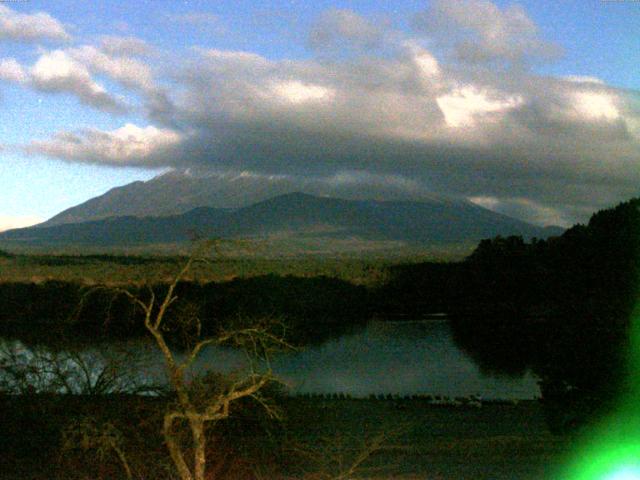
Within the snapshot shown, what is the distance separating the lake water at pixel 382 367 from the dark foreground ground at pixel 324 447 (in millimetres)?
2888

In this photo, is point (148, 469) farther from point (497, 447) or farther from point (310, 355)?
point (310, 355)

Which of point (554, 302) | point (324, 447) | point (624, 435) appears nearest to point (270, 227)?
point (554, 302)

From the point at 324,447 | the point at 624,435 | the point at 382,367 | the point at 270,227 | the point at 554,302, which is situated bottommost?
the point at 382,367

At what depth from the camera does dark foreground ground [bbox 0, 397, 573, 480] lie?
32.6 ft

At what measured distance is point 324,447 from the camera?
10.3 m

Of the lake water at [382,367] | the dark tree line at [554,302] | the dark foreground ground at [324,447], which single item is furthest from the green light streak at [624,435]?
the lake water at [382,367]

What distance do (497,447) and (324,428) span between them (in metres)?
3.20

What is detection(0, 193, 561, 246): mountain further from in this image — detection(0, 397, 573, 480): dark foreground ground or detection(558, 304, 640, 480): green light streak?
detection(558, 304, 640, 480): green light streak

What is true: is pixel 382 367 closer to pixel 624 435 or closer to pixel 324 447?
pixel 324 447

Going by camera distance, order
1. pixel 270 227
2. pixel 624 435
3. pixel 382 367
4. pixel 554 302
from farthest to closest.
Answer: pixel 270 227, pixel 554 302, pixel 382 367, pixel 624 435

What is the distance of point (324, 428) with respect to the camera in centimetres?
1358

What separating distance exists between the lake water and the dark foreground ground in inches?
114

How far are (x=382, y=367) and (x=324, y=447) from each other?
17.5 metres

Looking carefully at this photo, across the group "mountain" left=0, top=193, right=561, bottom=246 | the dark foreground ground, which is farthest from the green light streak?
"mountain" left=0, top=193, right=561, bottom=246
